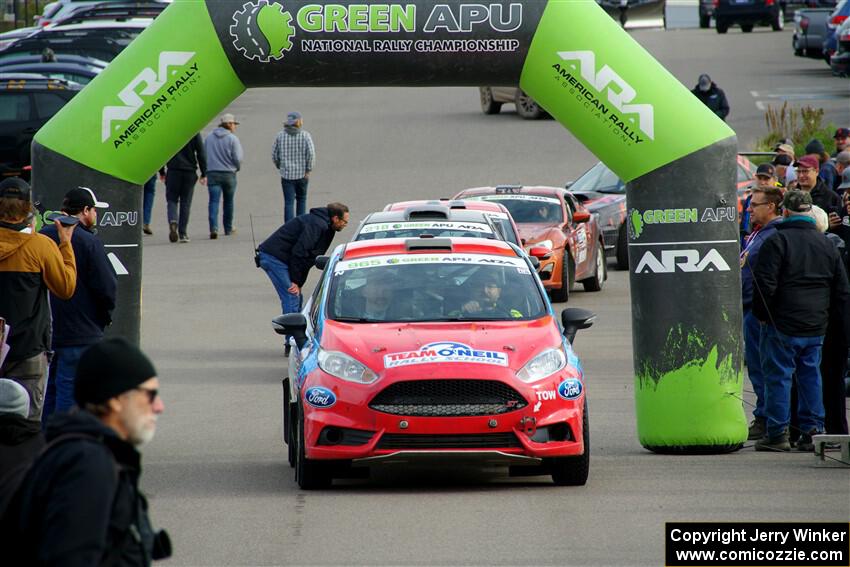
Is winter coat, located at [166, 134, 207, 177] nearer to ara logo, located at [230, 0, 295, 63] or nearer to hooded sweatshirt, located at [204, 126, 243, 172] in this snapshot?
hooded sweatshirt, located at [204, 126, 243, 172]

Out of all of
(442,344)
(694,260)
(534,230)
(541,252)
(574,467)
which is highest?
(694,260)

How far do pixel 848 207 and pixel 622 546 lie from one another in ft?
18.4

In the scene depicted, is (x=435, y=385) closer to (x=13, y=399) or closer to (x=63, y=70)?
(x=13, y=399)

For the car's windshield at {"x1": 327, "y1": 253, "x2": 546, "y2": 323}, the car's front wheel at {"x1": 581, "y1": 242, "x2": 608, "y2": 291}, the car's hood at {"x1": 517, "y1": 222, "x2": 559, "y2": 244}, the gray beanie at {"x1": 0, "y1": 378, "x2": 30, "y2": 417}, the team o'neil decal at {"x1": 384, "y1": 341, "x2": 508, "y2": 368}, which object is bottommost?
the car's front wheel at {"x1": 581, "y1": 242, "x2": 608, "y2": 291}

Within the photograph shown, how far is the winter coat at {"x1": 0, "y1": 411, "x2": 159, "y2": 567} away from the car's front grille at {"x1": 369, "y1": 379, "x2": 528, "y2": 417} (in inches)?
227

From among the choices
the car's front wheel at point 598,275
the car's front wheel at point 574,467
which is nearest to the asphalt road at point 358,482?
the car's front wheel at point 574,467

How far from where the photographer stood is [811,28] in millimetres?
44875

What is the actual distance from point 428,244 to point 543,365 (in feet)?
6.45

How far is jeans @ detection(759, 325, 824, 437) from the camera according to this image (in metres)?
11.7

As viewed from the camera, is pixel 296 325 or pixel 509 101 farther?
pixel 509 101

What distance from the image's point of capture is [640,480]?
1095 cm

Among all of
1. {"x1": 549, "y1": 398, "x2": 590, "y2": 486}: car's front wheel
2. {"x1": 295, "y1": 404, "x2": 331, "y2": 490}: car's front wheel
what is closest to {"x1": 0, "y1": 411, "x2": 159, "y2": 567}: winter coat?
{"x1": 295, "y1": 404, "x2": 331, "y2": 490}: car's front wheel

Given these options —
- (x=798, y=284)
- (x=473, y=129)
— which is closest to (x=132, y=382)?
(x=798, y=284)

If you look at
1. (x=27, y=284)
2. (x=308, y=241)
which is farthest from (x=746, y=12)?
(x=27, y=284)
